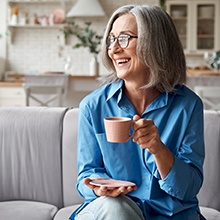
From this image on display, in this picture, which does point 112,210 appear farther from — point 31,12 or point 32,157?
point 31,12

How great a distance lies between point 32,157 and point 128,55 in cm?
96

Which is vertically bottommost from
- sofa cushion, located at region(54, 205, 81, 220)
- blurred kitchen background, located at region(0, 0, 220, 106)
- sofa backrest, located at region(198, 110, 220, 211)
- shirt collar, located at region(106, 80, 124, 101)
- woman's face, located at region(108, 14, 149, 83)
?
sofa cushion, located at region(54, 205, 81, 220)

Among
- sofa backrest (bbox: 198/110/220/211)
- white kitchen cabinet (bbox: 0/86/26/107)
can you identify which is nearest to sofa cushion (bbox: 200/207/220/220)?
sofa backrest (bbox: 198/110/220/211)

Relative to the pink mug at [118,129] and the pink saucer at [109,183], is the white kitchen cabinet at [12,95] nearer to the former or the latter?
the pink saucer at [109,183]

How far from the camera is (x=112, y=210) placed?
4.81 ft

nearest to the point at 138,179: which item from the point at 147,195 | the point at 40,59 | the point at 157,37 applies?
the point at 147,195

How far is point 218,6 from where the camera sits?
7.71 metres

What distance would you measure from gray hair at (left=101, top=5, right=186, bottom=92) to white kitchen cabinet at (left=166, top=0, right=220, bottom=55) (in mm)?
6092

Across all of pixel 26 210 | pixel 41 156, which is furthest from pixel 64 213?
pixel 41 156

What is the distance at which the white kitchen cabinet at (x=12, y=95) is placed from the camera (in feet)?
21.5

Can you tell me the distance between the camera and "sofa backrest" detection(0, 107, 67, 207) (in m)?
2.43

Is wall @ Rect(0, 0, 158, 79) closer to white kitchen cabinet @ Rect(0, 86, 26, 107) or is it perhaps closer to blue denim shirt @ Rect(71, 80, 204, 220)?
white kitchen cabinet @ Rect(0, 86, 26, 107)

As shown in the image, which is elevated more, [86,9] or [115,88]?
[86,9]

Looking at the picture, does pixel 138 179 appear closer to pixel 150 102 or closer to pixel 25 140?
pixel 150 102
